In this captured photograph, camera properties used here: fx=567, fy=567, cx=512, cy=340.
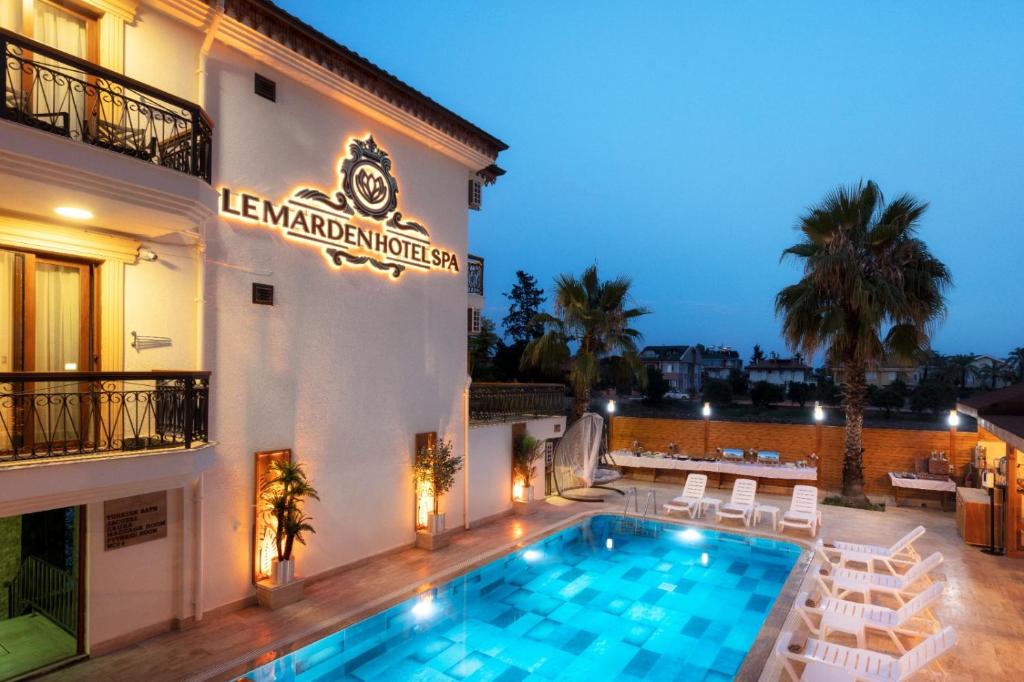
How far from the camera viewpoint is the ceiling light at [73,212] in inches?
247

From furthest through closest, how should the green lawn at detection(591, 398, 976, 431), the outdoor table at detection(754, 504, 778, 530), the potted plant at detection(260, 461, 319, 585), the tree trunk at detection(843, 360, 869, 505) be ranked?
the green lawn at detection(591, 398, 976, 431) < the tree trunk at detection(843, 360, 869, 505) < the outdoor table at detection(754, 504, 778, 530) < the potted plant at detection(260, 461, 319, 585)

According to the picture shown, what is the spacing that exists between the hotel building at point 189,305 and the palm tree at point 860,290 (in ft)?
31.9

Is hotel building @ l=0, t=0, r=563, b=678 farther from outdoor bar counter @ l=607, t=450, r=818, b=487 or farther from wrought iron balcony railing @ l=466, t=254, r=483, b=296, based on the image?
outdoor bar counter @ l=607, t=450, r=818, b=487

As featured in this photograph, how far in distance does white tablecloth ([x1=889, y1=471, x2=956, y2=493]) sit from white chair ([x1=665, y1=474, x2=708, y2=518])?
4.98 metres

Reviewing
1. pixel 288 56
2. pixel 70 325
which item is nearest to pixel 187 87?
pixel 288 56

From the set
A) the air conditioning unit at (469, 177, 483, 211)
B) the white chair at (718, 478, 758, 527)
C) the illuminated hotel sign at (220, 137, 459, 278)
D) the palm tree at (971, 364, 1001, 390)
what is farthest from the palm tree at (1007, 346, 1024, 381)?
the illuminated hotel sign at (220, 137, 459, 278)

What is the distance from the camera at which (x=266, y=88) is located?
868 cm

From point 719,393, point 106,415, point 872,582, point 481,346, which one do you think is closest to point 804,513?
point 872,582

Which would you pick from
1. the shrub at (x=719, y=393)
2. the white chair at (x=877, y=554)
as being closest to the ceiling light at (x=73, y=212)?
the white chair at (x=877, y=554)

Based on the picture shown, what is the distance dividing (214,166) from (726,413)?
35345 mm

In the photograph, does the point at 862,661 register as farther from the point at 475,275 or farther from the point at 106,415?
the point at 475,275

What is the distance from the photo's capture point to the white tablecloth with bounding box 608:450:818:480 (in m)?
15.7

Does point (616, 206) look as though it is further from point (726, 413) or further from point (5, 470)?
point (5, 470)

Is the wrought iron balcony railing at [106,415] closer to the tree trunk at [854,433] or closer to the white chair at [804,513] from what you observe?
the white chair at [804,513]
